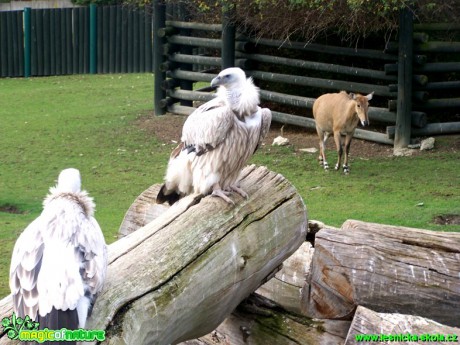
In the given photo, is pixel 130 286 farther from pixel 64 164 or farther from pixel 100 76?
pixel 100 76

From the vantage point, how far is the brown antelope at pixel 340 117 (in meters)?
13.6

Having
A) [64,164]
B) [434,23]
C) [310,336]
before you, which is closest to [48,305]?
[310,336]

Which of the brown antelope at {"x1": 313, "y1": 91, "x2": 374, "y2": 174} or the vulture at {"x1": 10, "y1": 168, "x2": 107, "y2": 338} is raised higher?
the vulture at {"x1": 10, "y1": 168, "x2": 107, "y2": 338}

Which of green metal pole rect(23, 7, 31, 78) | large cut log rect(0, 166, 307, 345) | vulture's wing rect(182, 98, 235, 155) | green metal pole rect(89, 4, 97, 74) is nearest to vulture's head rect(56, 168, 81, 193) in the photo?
large cut log rect(0, 166, 307, 345)

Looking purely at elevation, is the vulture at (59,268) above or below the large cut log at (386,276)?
above

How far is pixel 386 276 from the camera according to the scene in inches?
212

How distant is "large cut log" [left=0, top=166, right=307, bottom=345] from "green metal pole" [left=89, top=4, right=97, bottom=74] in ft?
67.3

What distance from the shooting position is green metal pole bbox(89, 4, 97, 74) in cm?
2583

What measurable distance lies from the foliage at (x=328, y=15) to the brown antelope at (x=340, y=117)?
3.72 feet

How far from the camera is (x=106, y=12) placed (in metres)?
25.7

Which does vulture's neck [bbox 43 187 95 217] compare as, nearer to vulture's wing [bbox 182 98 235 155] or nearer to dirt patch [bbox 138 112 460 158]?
vulture's wing [bbox 182 98 235 155]

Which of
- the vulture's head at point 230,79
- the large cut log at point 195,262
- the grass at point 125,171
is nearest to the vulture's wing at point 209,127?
the vulture's head at point 230,79

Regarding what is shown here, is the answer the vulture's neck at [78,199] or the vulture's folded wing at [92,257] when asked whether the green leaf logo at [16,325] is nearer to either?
the vulture's folded wing at [92,257]

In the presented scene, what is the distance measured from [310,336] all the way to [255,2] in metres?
9.93
